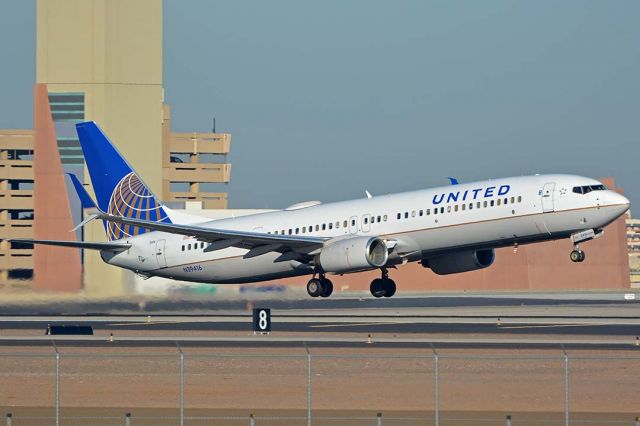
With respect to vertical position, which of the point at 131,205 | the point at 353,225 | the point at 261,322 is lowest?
the point at 261,322

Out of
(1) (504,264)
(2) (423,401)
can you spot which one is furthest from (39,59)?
(2) (423,401)

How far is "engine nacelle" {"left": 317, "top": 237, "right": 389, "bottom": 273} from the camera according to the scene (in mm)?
50625

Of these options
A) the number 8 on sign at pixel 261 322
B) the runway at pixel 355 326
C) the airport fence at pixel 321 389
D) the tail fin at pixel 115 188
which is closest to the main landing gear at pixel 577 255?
the runway at pixel 355 326

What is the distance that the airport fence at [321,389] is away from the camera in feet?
98.0

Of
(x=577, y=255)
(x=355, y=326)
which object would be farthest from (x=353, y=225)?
(x=577, y=255)

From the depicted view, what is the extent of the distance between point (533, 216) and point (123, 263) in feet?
68.3

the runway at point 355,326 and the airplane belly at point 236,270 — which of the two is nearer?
the runway at point 355,326

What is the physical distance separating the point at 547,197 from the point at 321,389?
58.9 ft

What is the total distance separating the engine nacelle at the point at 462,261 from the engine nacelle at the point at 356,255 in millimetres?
3711

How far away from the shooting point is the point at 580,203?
158ft

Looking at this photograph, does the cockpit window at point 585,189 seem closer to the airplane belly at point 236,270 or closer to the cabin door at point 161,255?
the airplane belly at point 236,270

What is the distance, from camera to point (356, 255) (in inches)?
1996

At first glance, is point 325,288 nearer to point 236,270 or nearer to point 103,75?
point 236,270

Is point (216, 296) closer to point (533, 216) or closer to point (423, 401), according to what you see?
point (533, 216)
